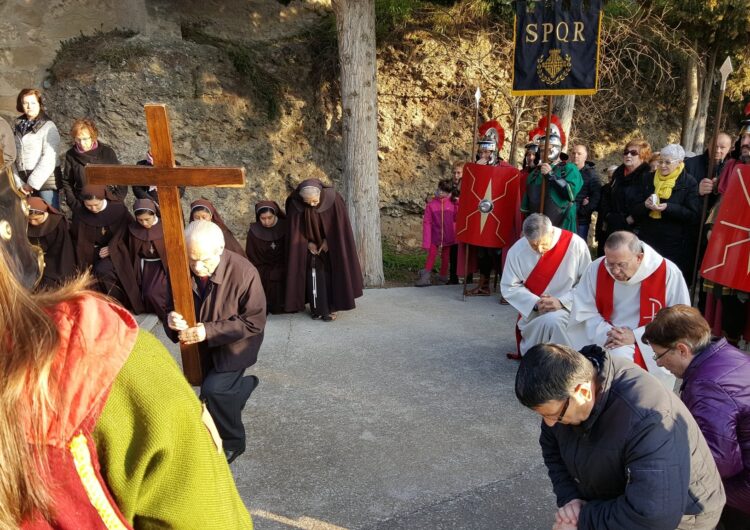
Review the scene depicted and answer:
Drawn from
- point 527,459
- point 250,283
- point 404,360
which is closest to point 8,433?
point 250,283

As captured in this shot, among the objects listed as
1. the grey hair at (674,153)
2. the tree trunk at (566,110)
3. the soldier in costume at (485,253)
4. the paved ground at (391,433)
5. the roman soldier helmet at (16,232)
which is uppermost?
the tree trunk at (566,110)

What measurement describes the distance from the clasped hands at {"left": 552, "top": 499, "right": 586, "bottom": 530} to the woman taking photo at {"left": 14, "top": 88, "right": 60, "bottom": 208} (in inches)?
278

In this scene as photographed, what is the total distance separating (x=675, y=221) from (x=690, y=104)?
7206 millimetres

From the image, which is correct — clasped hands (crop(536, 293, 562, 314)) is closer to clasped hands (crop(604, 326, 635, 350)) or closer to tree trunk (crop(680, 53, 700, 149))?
clasped hands (crop(604, 326, 635, 350))

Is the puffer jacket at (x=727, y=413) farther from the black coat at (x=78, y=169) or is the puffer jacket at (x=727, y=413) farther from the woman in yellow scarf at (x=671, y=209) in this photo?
the black coat at (x=78, y=169)

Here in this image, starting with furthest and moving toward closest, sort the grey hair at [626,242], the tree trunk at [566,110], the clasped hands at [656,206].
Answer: the tree trunk at [566,110]
the clasped hands at [656,206]
the grey hair at [626,242]

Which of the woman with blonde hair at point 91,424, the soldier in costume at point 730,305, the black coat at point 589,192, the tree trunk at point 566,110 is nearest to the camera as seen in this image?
the woman with blonde hair at point 91,424

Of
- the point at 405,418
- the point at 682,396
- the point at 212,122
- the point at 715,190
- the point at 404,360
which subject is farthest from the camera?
the point at 212,122

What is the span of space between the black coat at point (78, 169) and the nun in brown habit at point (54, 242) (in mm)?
535

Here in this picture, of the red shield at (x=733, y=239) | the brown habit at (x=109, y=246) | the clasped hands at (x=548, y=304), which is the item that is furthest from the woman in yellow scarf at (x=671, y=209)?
the brown habit at (x=109, y=246)

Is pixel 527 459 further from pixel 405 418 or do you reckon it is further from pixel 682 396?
pixel 682 396

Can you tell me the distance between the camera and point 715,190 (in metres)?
6.44

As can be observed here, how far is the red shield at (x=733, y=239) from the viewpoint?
5074 millimetres

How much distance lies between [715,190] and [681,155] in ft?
1.65
